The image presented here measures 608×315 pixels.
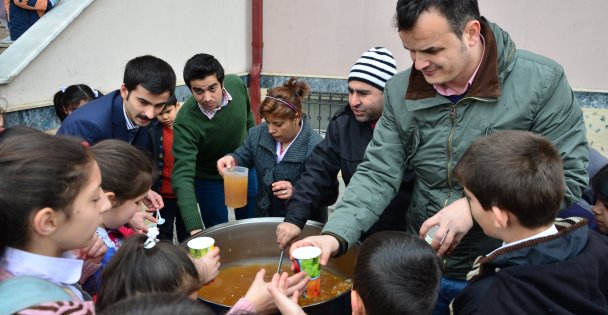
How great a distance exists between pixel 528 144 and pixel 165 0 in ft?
16.5

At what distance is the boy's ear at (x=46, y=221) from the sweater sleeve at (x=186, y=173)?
1524 millimetres

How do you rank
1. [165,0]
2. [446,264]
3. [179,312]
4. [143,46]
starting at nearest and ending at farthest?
[179,312]
[446,264]
[143,46]
[165,0]

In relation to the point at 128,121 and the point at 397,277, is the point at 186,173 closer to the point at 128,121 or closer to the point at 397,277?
the point at 128,121

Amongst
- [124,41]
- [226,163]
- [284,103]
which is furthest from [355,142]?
[124,41]

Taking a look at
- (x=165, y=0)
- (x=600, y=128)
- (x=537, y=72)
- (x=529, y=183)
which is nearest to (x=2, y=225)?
(x=529, y=183)

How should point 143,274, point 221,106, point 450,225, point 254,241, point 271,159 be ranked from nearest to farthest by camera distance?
1. point 143,274
2. point 450,225
3. point 254,241
4. point 271,159
5. point 221,106

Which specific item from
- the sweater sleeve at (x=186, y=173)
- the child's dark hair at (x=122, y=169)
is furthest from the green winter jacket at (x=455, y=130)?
the sweater sleeve at (x=186, y=173)

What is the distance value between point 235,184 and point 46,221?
169 cm

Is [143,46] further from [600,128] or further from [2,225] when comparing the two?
[600,128]

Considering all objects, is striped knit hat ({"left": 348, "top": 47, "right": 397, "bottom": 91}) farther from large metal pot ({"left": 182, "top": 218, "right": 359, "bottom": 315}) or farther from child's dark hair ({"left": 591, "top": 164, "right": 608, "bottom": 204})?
child's dark hair ({"left": 591, "top": 164, "right": 608, "bottom": 204})

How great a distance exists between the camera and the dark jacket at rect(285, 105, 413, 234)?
242 cm

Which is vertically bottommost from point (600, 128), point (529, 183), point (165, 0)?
point (600, 128)

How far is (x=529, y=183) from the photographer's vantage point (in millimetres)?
1488

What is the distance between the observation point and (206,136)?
3.35 m
